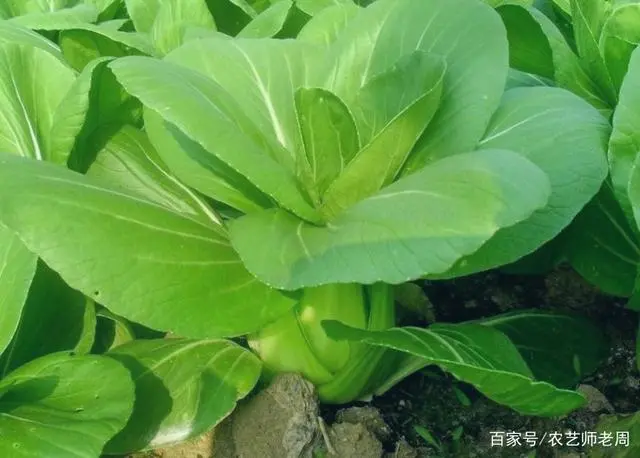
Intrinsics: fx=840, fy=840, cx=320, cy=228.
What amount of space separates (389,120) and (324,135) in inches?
3.8

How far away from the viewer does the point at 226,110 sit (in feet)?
3.64

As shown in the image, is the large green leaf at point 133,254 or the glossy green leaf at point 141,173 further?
the glossy green leaf at point 141,173

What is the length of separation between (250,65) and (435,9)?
28 cm

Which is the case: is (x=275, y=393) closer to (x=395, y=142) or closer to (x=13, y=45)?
(x=395, y=142)

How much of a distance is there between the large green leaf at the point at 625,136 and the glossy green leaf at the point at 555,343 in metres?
0.29

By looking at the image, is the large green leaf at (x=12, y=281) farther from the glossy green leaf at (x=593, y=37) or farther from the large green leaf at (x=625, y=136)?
the glossy green leaf at (x=593, y=37)

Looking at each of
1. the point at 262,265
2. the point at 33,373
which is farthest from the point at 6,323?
the point at 262,265

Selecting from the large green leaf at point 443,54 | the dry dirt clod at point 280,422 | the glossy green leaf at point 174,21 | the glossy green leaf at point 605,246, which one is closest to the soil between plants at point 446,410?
the dry dirt clod at point 280,422

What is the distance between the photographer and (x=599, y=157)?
1137 mm

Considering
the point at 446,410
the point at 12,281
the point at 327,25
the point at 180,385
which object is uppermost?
the point at 327,25

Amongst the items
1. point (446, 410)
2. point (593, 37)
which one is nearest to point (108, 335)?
point (446, 410)

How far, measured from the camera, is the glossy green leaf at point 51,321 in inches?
47.6

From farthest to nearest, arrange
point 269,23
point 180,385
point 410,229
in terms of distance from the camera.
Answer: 1. point 269,23
2. point 180,385
3. point 410,229

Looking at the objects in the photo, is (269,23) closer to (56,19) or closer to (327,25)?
(327,25)
